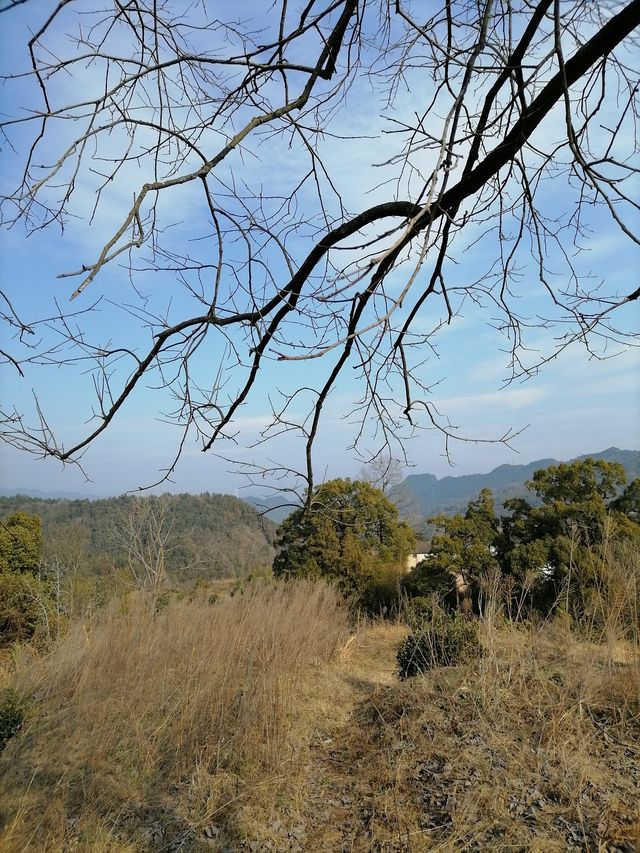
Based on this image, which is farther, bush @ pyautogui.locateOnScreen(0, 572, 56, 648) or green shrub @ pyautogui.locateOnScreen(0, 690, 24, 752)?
bush @ pyautogui.locateOnScreen(0, 572, 56, 648)

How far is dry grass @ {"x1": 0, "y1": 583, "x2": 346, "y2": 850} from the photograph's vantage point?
3.17 metres

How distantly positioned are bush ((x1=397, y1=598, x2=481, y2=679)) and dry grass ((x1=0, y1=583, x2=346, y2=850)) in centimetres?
109

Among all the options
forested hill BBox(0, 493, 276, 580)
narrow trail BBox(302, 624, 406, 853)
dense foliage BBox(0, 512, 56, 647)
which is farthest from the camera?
forested hill BBox(0, 493, 276, 580)

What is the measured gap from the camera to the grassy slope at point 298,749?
2967 mm

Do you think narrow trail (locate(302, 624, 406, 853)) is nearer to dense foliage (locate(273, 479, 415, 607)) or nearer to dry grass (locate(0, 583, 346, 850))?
dry grass (locate(0, 583, 346, 850))

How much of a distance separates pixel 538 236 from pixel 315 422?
2.85 feet

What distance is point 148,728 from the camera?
399cm

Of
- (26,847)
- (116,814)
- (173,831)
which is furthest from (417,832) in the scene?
(26,847)

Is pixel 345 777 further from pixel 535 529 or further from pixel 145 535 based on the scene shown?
pixel 145 535

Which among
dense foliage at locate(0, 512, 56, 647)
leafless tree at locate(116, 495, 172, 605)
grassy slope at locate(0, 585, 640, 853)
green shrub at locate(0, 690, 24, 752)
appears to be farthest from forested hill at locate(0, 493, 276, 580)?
green shrub at locate(0, 690, 24, 752)

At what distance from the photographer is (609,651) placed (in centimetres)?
407

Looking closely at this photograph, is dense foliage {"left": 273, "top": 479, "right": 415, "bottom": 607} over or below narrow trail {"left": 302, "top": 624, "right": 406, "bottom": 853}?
over

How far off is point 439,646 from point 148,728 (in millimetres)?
2728

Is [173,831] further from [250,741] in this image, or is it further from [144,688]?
[144,688]
